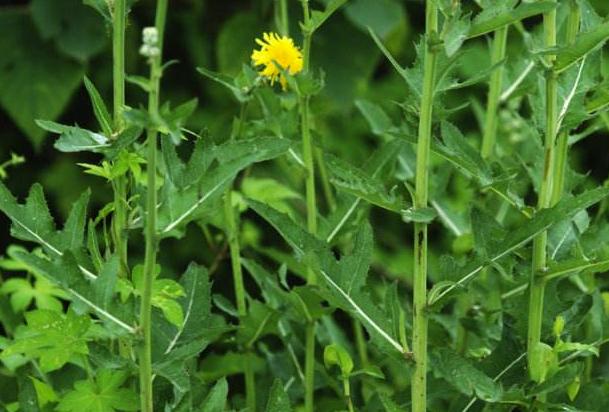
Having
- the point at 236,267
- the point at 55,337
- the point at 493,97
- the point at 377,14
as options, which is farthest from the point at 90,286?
the point at 377,14

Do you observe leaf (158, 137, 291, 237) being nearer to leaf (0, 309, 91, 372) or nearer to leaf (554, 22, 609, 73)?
leaf (0, 309, 91, 372)

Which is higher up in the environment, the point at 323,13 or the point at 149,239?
the point at 323,13

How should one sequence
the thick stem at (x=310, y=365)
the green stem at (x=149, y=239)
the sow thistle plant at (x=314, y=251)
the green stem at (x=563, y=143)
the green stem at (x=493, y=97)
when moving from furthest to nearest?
the green stem at (x=493, y=97) → the thick stem at (x=310, y=365) → the green stem at (x=563, y=143) → the sow thistle plant at (x=314, y=251) → the green stem at (x=149, y=239)

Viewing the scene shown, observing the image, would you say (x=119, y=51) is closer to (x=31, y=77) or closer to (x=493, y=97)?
(x=493, y=97)

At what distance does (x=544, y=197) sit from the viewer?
1.02 meters

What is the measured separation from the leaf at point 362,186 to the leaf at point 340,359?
17cm

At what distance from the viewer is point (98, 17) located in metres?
2.14

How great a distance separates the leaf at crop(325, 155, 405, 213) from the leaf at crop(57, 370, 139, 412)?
0.83 feet

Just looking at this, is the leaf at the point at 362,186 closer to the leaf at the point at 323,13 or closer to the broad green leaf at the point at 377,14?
the leaf at the point at 323,13

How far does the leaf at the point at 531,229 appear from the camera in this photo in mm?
952

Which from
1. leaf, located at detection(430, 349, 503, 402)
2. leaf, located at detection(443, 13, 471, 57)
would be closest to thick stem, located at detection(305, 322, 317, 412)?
leaf, located at detection(430, 349, 503, 402)

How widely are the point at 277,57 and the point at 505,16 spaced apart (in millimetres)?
251

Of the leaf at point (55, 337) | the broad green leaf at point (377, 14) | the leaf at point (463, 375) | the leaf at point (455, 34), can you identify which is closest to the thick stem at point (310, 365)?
the leaf at point (463, 375)

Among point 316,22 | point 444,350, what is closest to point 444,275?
point 444,350
